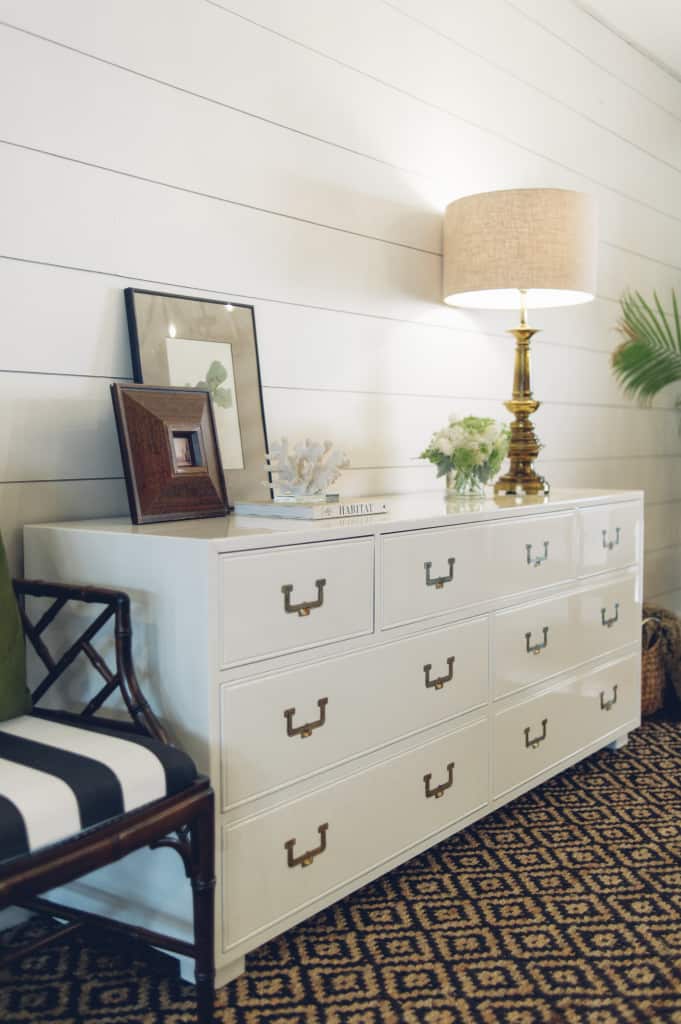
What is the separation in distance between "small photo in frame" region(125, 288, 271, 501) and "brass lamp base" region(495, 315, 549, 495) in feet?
2.53

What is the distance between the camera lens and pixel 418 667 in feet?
6.20

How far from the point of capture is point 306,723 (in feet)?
5.35

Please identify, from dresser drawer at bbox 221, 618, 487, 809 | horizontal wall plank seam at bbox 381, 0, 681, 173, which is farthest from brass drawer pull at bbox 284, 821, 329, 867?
horizontal wall plank seam at bbox 381, 0, 681, 173

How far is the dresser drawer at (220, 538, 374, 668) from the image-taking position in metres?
1.49

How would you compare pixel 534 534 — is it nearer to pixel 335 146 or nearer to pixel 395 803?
pixel 395 803

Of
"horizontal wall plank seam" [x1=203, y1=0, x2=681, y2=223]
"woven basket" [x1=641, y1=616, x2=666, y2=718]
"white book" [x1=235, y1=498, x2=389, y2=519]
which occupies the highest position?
"horizontal wall plank seam" [x1=203, y1=0, x2=681, y2=223]

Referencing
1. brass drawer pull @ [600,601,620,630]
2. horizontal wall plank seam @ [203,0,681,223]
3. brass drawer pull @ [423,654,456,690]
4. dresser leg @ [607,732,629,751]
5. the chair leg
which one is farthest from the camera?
dresser leg @ [607,732,629,751]

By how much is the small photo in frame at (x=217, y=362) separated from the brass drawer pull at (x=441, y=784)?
0.71 m

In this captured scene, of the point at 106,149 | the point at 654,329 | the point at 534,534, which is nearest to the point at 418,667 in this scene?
the point at 534,534

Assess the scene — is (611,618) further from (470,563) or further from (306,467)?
(306,467)

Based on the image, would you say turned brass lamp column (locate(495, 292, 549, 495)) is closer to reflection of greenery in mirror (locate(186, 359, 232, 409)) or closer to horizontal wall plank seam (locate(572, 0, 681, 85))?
reflection of greenery in mirror (locate(186, 359, 232, 409))

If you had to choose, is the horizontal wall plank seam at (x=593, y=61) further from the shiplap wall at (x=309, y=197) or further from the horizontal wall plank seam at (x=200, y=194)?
the horizontal wall plank seam at (x=200, y=194)

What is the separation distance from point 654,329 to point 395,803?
253 cm

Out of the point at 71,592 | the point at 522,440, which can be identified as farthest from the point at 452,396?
the point at 71,592
